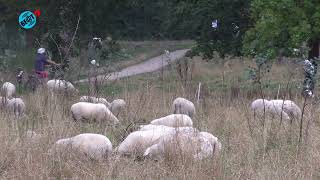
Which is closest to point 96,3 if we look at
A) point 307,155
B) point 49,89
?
point 49,89

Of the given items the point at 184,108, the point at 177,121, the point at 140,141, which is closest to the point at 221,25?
the point at 184,108

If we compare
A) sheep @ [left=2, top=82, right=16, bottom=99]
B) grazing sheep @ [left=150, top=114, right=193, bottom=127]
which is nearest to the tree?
sheep @ [left=2, top=82, right=16, bottom=99]

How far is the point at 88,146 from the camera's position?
19.9ft

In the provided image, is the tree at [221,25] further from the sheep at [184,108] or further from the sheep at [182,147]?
the sheep at [182,147]

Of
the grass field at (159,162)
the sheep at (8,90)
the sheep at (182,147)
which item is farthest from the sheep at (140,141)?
the sheep at (8,90)

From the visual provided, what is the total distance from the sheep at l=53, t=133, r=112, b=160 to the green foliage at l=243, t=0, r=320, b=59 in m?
8.99

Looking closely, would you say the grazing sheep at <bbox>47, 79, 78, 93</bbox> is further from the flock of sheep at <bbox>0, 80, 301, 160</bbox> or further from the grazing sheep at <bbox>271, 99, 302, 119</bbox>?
the grazing sheep at <bbox>271, 99, 302, 119</bbox>

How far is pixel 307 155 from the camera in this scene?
610 cm

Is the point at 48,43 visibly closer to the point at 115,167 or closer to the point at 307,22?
the point at 307,22

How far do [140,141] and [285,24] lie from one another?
31.2 ft

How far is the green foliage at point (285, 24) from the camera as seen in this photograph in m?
14.7

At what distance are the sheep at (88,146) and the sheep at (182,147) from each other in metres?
0.37

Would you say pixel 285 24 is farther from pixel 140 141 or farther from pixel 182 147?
pixel 182 147

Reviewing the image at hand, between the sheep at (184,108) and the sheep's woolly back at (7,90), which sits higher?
the sheep's woolly back at (7,90)
